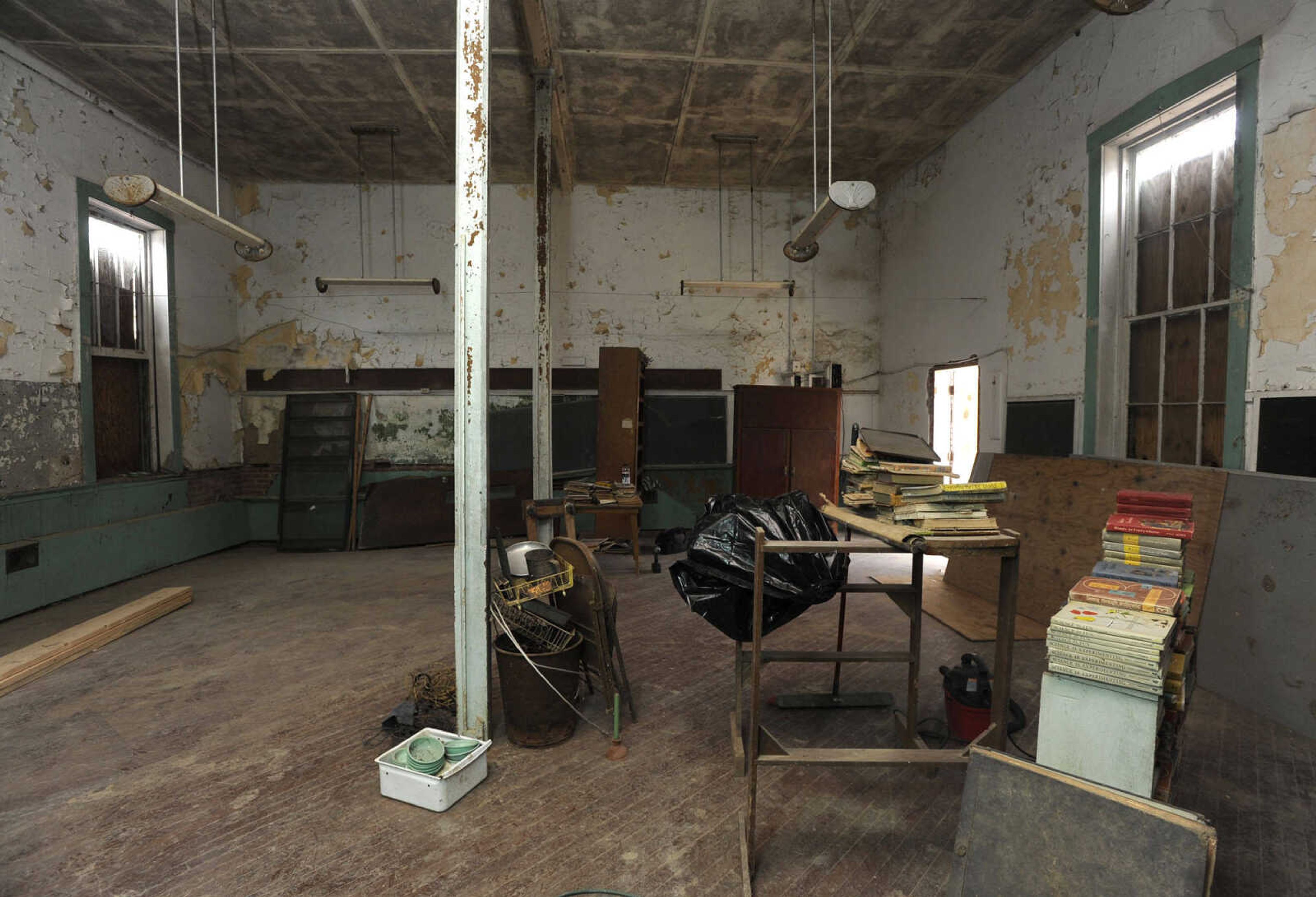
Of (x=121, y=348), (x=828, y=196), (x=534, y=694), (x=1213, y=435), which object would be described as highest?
(x=828, y=196)

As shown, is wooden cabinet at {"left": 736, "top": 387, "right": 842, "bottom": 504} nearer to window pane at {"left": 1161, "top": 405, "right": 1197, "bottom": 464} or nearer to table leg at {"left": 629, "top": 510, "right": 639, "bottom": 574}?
table leg at {"left": 629, "top": 510, "right": 639, "bottom": 574}

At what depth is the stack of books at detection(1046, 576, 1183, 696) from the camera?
5.95 feet

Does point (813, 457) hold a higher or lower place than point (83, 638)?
higher

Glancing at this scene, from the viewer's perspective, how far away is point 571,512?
458cm

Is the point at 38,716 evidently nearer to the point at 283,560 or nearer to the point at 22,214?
the point at 283,560

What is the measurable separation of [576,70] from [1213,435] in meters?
5.31

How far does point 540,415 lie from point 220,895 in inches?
166

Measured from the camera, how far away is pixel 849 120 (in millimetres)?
6078

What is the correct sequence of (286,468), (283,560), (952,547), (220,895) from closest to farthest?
1. (220,895)
2. (952,547)
3. (283,560)
4. (286,468)

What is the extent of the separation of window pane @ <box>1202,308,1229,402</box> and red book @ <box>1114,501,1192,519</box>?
6.09 ft

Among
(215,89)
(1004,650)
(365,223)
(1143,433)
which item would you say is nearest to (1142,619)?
(1004,650)

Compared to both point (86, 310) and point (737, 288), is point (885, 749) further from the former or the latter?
point (86, 310)

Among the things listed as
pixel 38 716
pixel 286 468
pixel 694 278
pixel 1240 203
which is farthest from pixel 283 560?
pixel 1240 203

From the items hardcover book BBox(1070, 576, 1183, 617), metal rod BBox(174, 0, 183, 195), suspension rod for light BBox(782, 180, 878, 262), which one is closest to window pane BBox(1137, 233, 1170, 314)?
suspension rod for light BBox(782, 180, 878, 262)
